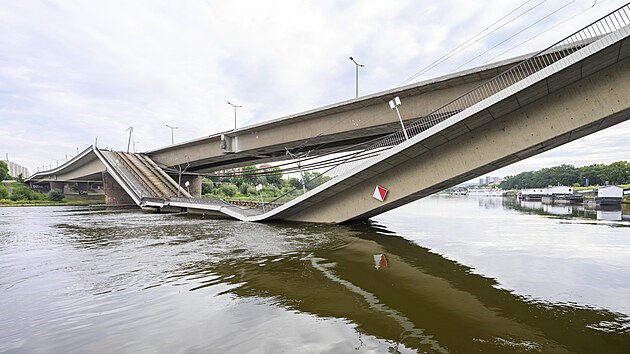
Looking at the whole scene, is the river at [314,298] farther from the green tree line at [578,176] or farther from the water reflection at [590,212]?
the green tree line at [578,176]

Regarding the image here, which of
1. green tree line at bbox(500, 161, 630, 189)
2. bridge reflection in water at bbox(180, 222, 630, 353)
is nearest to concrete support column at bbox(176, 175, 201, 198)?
bridge reflection in water at bbox(180, 222, 630, 353)

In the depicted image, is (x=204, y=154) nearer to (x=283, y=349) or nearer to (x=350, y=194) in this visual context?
(x=350, y=194)

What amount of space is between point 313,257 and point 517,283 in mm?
5488

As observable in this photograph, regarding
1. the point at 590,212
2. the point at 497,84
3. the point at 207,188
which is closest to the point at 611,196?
the point at 590,212

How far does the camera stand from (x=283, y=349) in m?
4.09

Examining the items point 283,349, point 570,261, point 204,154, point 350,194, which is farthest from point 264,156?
point 283,349

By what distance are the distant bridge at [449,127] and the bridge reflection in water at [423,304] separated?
6.63m

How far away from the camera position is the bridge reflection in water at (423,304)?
432 cm

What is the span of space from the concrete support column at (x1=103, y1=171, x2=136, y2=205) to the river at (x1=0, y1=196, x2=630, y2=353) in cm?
3219

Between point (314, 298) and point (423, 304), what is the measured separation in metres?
2.01

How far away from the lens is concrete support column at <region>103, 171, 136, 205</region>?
4091cm

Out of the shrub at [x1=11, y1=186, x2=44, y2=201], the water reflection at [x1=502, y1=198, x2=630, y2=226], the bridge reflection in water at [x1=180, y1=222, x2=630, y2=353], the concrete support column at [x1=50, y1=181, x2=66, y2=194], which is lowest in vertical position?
the water reflection at [x1=502, y1=198, x2=630, y2=226]

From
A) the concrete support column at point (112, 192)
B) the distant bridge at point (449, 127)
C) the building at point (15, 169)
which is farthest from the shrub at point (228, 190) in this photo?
the building at point (15, 169)

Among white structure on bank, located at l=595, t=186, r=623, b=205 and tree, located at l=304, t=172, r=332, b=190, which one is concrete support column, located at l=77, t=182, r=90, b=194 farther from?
white structure on bank, located at l=595, t=186, r=623, b=205
